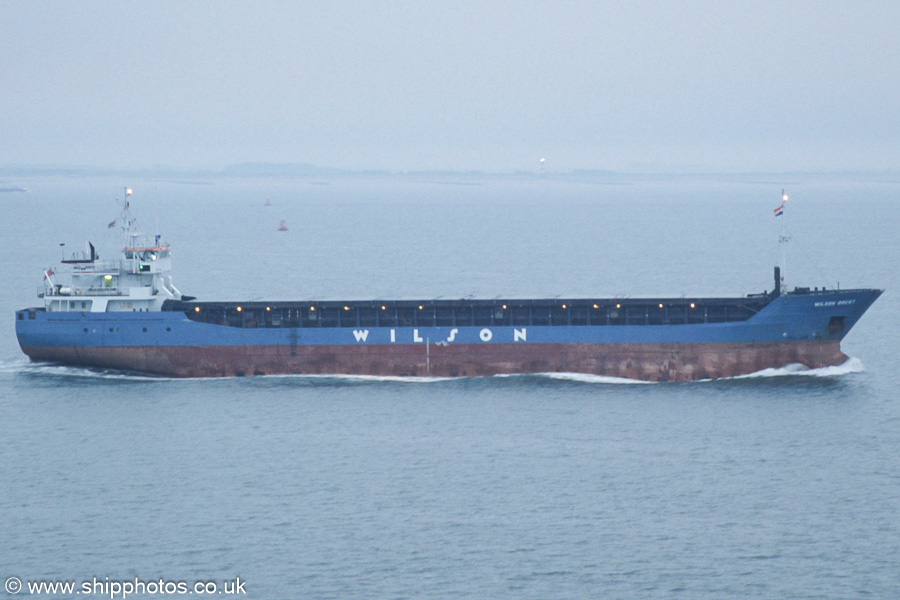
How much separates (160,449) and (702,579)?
21546 millimetres

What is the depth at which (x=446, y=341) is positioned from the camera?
54.9 metres

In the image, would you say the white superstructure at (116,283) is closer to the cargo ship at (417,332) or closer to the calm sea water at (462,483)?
the cargo ship at (417,332)

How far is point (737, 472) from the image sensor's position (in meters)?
40.5

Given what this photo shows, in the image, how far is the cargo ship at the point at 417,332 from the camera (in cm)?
5353

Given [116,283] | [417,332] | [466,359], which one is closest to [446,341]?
[466,359]

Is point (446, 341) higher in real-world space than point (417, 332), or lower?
lower

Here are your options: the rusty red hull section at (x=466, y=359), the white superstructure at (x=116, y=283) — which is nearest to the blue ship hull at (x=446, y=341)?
the rusty red hull section at (x=466, y=359)

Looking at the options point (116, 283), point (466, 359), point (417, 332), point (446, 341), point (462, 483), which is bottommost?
point (462, 483)

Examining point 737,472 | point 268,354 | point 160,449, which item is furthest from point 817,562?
point 268,354

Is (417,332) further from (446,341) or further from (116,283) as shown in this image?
(116,283)

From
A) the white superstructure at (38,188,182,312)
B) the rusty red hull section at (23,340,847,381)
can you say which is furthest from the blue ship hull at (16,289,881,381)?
the white superstructure at (38,188,182,312)

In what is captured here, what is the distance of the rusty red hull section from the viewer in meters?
53.6

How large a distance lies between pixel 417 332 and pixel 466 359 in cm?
267

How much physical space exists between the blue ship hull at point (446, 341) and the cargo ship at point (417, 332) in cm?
5
